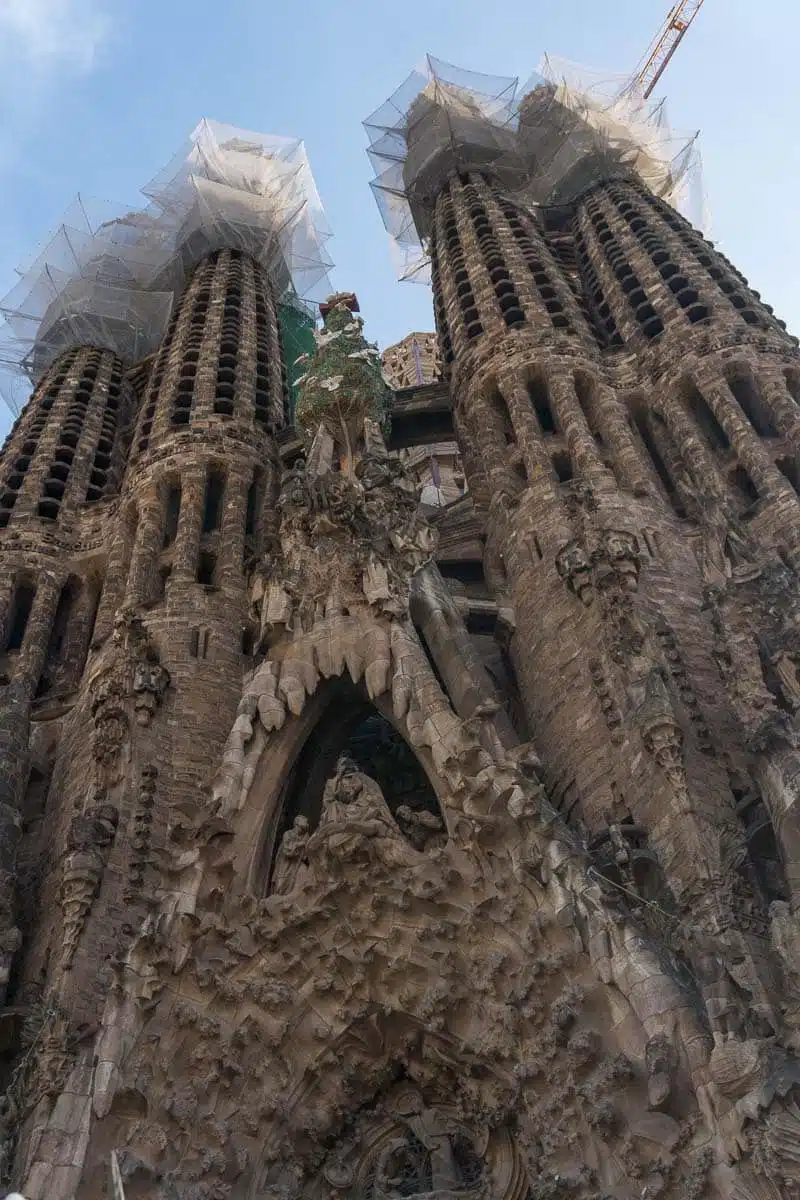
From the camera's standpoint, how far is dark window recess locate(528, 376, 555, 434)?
21.8 metres

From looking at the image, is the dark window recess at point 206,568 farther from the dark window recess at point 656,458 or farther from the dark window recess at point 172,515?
the dark window recess at point 656,458

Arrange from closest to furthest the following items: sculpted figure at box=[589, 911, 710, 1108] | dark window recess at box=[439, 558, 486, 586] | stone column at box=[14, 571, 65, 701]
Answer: sculpted figure at box=[589, 911, 710, 1108]
stone column at box=[14, 571, 65, 701]
dark window recess at box=[439, 558, 486, 586]

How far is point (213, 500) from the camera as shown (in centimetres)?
2269

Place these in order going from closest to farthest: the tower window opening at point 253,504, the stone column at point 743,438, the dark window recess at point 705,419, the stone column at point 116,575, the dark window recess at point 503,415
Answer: the stone column at point 743,438 → the dark window recess at point 705,419 → the stone column at point 116,575 → the dark window recess at point 503,415 → the tower window opening at point 253,504

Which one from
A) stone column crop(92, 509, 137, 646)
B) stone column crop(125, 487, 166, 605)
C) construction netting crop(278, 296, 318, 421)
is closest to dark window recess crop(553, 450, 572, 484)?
stone column crop(125, 487, 166, 605)

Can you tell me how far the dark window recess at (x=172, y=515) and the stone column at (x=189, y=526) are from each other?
0.35 metres

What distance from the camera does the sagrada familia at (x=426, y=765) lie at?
10.2 metres

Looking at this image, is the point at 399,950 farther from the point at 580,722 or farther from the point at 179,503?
the point at 179,503

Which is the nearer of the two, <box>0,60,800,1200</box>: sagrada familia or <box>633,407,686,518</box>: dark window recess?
<box>0,60,800,1200</box>: sagrada familia

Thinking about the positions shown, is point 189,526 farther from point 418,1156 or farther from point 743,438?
point 418,1156

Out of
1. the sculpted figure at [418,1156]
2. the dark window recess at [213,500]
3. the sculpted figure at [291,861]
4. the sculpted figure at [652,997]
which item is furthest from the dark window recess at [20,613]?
the sculpted figure at [652,997]

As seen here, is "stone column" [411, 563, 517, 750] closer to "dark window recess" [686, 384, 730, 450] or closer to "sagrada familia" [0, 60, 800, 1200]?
"sagrada familia" [0, 60, 800, 1200]

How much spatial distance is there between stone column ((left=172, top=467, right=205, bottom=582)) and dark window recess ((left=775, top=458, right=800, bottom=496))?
28.5 feet

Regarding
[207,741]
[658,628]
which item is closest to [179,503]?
[207,741]
